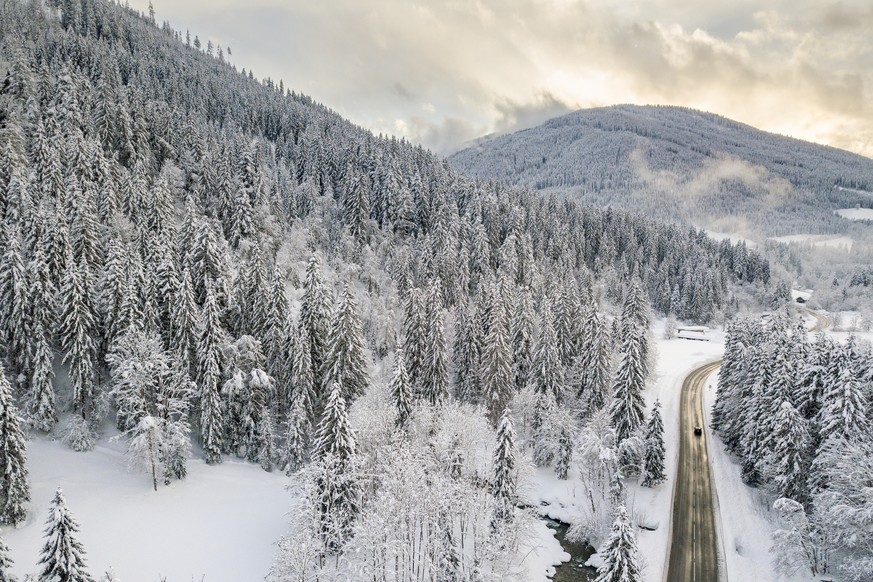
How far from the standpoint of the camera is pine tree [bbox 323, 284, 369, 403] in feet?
169

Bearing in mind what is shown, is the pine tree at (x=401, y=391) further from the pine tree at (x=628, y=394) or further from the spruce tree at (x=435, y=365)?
the pine tree at (x=628, y=394)

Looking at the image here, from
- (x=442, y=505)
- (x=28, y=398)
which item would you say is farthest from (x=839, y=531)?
(x=28, y=398)

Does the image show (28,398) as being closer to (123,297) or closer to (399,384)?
(123,297)

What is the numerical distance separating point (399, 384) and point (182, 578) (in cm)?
2375

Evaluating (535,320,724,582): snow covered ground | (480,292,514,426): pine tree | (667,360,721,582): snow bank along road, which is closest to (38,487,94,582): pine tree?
(535,320,724,582): snow covered ground

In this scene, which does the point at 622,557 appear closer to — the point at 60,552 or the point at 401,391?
the point at 401,391

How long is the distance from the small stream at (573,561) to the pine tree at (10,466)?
44126 millimetres

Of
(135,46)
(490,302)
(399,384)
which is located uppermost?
(135,46)

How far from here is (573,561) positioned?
1722 inches

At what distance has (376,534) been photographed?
29500mm

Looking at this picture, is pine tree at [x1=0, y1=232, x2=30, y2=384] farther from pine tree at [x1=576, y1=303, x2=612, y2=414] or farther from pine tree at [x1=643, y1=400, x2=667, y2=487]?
pine tree at [x1=643, y1=400, x2=667, y2=487]

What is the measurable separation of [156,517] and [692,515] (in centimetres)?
5260

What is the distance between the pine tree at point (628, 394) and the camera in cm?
5403

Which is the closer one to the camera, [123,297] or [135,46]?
[123,297]
